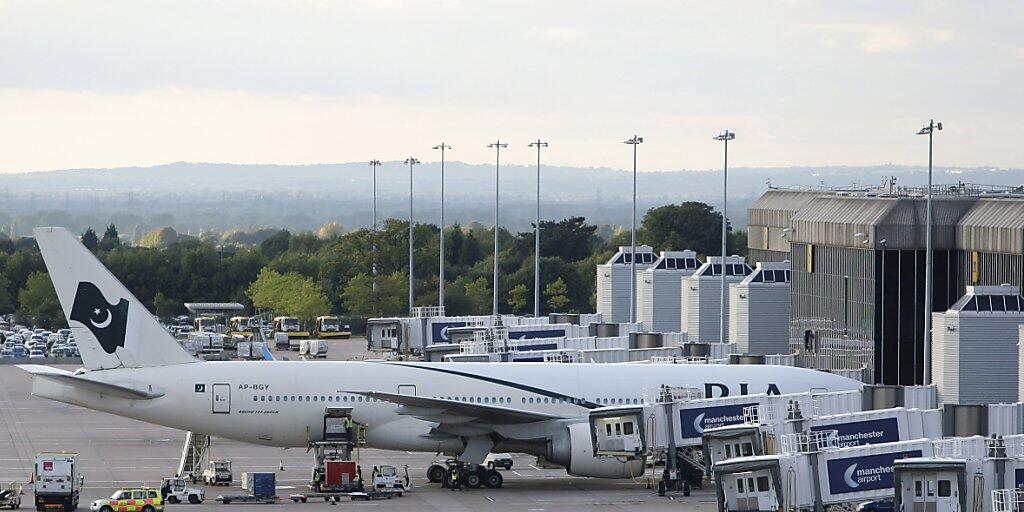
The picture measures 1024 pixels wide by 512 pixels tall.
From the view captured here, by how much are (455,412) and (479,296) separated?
99200 mm

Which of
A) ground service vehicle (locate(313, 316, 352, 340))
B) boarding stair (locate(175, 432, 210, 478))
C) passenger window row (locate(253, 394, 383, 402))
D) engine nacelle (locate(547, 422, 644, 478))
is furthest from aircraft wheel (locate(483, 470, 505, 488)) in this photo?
ground service vehicle (locate(313, 316, 352, 340))

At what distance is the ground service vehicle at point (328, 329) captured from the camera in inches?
5394

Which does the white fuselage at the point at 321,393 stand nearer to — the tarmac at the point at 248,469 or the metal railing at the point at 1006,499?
the tarmac at the point at 248,469

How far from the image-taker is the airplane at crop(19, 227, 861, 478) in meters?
49.9

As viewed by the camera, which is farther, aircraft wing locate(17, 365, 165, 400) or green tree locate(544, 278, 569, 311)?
green tree locate(544, 278, 569, 311)

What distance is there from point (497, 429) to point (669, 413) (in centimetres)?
554

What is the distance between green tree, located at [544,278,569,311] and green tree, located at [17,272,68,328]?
138 feet

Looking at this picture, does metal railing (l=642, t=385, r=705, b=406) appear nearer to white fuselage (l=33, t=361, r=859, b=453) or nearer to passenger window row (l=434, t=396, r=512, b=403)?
white fuselage (l=33, t=361, r=859, b=453)

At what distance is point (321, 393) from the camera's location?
50812 millimetres

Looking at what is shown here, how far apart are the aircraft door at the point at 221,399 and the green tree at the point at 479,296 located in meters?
97.9

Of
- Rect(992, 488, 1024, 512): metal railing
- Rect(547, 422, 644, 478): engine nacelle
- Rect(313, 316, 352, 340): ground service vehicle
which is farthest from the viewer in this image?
Rect(313, 316, 352, 340): ground service vehicle

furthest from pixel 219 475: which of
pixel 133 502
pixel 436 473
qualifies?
pixel 133 502

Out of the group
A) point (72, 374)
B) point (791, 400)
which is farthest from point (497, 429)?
point (72, 374)

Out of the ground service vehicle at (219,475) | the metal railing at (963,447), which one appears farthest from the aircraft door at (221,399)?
the metal railing at (963,447)
